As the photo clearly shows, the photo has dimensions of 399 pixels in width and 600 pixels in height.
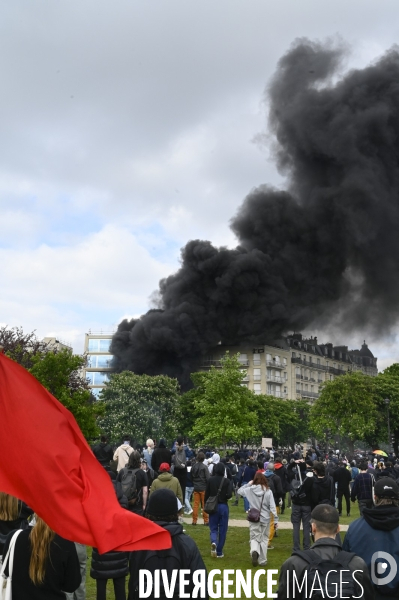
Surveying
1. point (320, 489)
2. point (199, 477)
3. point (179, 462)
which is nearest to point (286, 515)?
point (179, 462)

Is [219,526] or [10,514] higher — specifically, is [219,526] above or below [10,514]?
below

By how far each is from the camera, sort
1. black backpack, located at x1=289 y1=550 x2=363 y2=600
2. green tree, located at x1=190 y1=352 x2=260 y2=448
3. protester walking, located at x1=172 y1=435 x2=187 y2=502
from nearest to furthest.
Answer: black backpack, located at x1=289 y1=550 x2=363 y2=600
protester walking, located at x1=172 y1=435 x2=187 y2=502
green tree, located at x1=190 y1=352 x2=260 y2=448

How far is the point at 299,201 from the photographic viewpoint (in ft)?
276

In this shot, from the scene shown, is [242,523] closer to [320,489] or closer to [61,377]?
[320,489]

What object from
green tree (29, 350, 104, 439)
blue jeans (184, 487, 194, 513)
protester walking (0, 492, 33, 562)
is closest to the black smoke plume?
green tree (29, 350, 104, 439)

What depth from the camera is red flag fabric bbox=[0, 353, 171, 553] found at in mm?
4012

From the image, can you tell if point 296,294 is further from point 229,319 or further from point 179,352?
point 179,352

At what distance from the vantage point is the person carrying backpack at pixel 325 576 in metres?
3.87

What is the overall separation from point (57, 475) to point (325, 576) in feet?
5.47

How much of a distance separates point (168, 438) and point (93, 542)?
6300cm

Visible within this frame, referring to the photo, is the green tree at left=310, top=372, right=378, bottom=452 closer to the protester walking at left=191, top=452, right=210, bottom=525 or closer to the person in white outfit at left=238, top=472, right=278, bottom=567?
the protester walking at left=191, top=452, right=210, bottom=525

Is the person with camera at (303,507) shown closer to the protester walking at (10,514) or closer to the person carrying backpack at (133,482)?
the person carrying backpack at (133,482)

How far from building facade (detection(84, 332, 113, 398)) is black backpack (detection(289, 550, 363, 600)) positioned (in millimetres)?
95664

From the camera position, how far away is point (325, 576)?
3885mm
